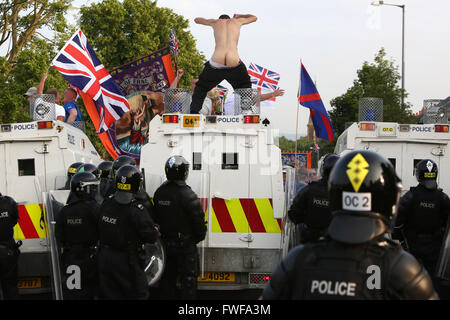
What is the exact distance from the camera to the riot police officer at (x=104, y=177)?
24.9ft

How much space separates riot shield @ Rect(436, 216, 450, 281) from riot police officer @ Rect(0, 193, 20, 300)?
5262mm

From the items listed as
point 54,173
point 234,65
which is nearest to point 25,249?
point 54,173

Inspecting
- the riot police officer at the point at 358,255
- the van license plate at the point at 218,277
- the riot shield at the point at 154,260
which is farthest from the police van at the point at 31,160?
the riot police officer at the point at 358,255

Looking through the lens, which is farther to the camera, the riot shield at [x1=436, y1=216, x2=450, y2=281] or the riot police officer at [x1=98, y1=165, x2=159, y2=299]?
the riot shield at [x1=436, y1=216, x2=450, y2=281]

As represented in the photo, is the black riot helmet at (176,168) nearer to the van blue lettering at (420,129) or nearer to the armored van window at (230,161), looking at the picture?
the armored van window at (230,161)

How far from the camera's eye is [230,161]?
7047 mm

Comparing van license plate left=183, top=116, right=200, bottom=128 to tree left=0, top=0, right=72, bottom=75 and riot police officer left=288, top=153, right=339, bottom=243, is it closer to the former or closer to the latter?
riot police officer left=288, top=153, right=339, bottom=243

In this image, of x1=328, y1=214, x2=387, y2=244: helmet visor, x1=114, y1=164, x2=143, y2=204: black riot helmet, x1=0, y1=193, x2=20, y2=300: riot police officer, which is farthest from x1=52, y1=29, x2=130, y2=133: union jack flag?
x1=328, y1=214, x2=387, y2=244: helmet visor

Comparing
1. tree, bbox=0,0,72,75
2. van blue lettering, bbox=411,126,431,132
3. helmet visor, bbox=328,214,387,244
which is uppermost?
tree, bbox=0,0,72,75

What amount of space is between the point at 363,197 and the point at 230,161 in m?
4.72

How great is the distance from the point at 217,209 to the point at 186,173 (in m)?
0.85

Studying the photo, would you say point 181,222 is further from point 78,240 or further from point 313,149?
point 313,149

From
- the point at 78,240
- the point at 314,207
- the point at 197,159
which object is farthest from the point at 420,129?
the point at 78,240

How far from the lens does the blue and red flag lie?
11.2m
